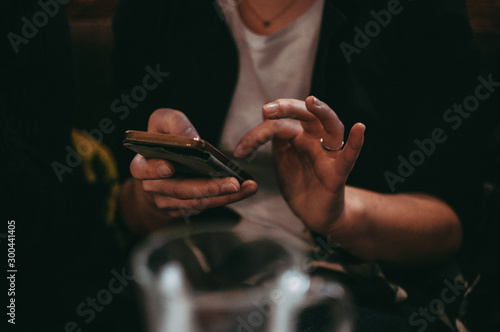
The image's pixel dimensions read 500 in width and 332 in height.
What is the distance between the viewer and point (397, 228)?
598 millimetres

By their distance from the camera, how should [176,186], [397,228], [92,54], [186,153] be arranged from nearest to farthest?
1. [186,153]
2. [176,186]
3. [397,228]
4. [92,54]

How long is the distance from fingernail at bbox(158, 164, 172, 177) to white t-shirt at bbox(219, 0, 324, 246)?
0.23 metres

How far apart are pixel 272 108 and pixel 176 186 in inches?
6.4

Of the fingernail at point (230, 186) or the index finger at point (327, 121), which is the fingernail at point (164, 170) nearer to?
the fingernail at point (230, 186)

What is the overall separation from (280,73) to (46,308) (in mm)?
481

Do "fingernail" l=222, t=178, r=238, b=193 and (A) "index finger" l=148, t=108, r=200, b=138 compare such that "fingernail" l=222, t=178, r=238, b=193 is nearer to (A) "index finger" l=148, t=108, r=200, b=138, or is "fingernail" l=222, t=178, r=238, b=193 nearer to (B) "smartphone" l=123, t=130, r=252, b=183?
(B) "smartphone" l=123, t=130, r=252, b=183

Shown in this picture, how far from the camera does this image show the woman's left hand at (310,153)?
423 millimetres

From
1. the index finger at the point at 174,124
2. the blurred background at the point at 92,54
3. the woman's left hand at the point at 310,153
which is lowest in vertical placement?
the woman's left hand at the point at 310,153

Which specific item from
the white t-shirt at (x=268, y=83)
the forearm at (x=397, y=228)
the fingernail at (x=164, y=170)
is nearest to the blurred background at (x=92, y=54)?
the white t-shirt at (x=268, y=83)

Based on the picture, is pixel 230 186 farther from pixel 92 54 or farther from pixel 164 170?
pixel 92 54

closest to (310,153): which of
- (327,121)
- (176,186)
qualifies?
(327,121)

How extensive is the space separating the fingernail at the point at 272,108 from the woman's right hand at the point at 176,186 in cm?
8

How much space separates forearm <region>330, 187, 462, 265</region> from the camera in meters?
0.56

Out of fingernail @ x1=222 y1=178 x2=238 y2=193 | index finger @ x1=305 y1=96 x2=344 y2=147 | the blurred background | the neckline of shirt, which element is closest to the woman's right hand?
fingernail @ x1=222 y1=178 x2=238 y2=193
